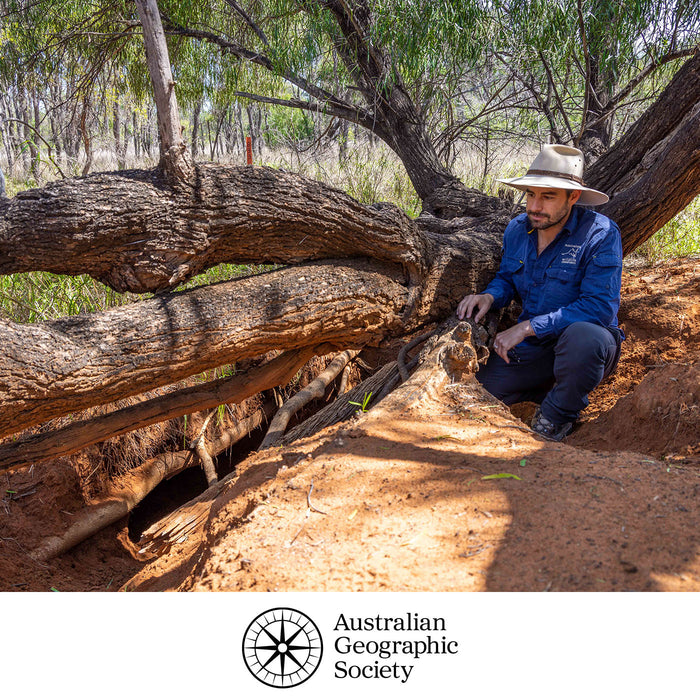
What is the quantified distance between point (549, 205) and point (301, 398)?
2.33 metres

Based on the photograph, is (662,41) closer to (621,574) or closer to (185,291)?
(185,291)

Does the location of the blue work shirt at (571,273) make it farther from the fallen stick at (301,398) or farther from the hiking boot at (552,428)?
the fallen stick at (301,398)

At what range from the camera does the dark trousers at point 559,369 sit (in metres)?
3.47

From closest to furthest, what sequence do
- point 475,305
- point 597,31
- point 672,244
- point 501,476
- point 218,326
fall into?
point 501,476 → point 218,326 → point 475,305 → point 597,31 → point 672,244

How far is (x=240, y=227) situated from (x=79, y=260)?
80cm

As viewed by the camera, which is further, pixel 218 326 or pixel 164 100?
pixel 218 326

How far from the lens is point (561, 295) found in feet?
12.3

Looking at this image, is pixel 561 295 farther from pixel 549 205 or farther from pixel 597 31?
pixel 597 31

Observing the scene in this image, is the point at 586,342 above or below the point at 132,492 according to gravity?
above

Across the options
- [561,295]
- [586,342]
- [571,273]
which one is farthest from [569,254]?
[586,342]

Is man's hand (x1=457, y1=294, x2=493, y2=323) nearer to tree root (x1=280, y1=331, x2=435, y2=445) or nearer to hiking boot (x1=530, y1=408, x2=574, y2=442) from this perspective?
tree root (x1=280, y1=331, x2=435, y2=445)

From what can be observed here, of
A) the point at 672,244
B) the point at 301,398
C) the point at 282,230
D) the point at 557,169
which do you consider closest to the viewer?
the point at 282,230

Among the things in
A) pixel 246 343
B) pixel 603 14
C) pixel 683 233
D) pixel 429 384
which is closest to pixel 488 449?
pixel 429 384

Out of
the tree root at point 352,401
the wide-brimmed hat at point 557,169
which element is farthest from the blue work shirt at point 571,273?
the tree root at point 352,401
